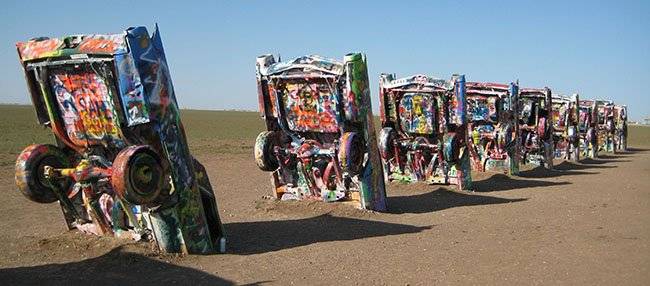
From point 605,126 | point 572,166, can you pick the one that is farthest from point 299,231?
point 605,126

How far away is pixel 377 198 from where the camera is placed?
32.9 ft

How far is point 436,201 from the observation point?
→ 37.6 ft

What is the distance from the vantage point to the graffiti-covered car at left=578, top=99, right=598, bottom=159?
23859 millimetres

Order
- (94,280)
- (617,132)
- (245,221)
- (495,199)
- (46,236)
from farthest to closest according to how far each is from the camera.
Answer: (617,132) → (495,199) → (245,221) → (46,236) → (94,280)

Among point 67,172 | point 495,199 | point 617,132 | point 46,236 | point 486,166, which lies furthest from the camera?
point 617,132

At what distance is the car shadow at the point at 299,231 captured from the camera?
7750 millimetres

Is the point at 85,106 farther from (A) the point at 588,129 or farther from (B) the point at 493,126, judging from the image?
(A) the point at 588,129

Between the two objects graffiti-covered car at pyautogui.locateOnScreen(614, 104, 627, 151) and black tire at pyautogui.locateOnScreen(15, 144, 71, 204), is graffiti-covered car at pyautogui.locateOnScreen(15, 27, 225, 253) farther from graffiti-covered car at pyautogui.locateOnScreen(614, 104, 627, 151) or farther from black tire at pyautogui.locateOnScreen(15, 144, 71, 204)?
graffiti-covered car at pyautogui.locateOnScreen(614, 104, 627, 151)

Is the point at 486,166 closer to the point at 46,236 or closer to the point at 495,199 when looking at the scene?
the point at 495,199

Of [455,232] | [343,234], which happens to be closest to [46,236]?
[343,234]

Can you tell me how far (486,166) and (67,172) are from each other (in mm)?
12317

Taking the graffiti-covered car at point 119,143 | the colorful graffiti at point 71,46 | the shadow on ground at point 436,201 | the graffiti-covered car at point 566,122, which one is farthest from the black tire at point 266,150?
the graffiti-covered car at point 566,122

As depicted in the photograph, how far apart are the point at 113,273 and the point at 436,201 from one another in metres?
6.74

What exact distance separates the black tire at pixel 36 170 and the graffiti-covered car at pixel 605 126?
26232mm
